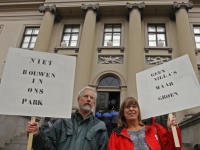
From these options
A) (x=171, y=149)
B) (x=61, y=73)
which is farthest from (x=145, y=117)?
(x=61, y=73)

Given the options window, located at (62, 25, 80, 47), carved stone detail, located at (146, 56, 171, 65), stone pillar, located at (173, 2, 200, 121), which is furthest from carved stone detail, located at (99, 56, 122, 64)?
stone pillar, located at (173, 2, 200, 121)

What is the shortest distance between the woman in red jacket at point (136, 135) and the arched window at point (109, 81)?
829 centimetres

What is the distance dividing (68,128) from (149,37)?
1120 centimetres

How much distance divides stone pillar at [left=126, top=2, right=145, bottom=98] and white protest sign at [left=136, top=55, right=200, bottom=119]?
6465 mm

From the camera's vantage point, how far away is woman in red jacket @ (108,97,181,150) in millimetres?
2008

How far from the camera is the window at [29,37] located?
12.8 metres

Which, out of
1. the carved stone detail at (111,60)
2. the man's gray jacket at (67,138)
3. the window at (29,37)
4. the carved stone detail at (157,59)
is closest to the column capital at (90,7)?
the carved stone detail at (111,60)

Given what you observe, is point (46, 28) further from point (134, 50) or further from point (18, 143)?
point (18, 143)

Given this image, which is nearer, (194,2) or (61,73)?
(61,73)

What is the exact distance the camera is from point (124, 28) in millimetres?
12117

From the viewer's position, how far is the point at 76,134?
6.68 ft

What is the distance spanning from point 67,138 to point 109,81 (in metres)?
8.83

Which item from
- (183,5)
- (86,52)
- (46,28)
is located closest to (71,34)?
(46,28)

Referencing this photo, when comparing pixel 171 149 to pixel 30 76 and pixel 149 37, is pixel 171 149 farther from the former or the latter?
pixel 149 37
